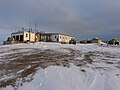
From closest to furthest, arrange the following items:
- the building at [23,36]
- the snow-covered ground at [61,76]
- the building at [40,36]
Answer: the snow-covered ground at [61,76] → the building at [23,36] → the building at [40,36]

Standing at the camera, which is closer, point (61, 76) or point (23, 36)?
point (61, 76)

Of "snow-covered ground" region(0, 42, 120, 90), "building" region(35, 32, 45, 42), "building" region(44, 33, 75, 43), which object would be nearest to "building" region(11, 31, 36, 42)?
"building" region(35, 32, 45, 42)

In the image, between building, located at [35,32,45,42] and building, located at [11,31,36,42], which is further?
building, located at [35,32,45,42]

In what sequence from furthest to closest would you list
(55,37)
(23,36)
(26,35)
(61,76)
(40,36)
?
(40,36) < (55,37) < (26,35) < (23,36) < (61,76)

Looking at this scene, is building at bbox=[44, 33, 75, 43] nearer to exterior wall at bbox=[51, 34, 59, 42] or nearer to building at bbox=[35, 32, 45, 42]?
exterior wall at bbox=[51, 34, 59, 42]

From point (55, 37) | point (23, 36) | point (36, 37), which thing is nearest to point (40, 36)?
point (36, 37)

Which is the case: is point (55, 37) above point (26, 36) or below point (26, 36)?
below

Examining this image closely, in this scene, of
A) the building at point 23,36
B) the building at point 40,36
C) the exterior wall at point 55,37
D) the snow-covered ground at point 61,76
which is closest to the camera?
the snow-covered ground at point 61,76

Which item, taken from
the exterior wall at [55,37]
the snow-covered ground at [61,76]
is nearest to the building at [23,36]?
the exterior wall at [55,37]

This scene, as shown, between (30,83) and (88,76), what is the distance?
335 centimetres

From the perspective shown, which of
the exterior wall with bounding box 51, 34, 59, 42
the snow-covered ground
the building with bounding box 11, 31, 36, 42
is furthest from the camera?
the exterior wall with bounding box 51, 34, 59, 42

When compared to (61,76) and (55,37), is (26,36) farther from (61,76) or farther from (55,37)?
(61,76)

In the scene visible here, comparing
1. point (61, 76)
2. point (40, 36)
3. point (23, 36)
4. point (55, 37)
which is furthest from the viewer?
point (40, 36)

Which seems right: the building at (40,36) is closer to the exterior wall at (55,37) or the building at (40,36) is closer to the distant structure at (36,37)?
the distant structure at (36,37)
